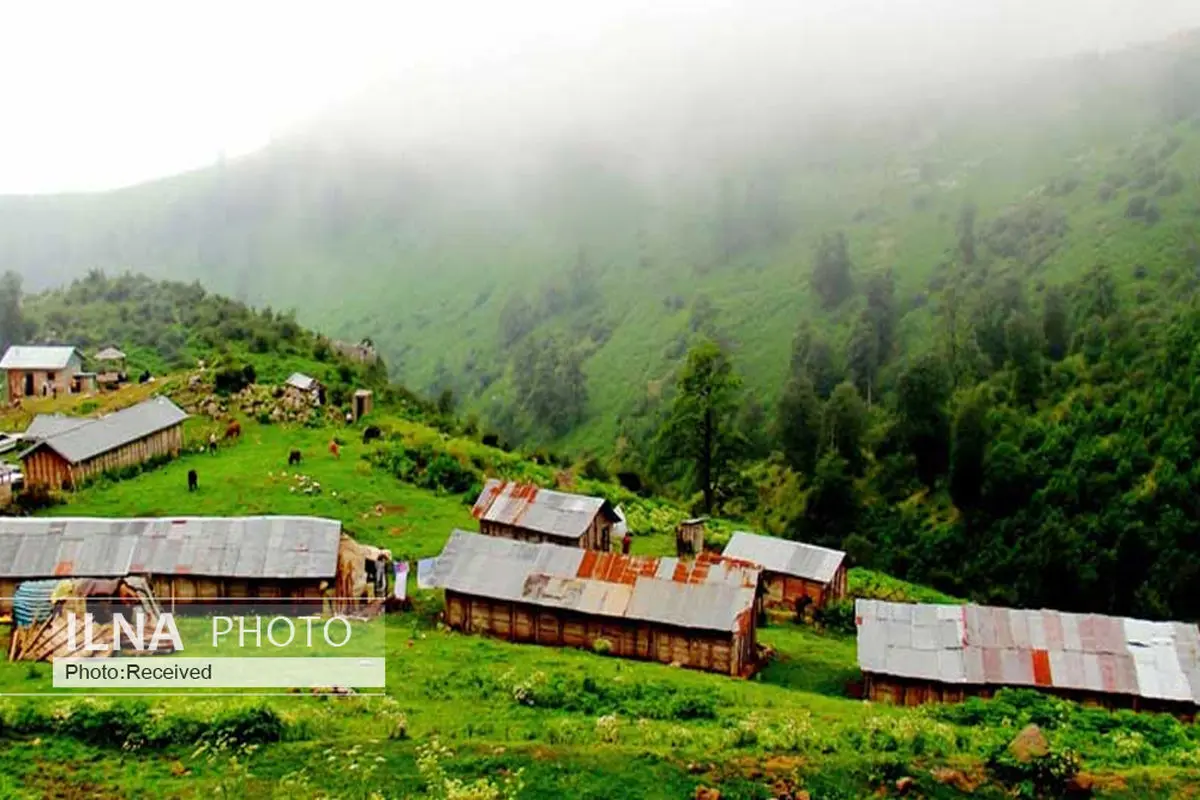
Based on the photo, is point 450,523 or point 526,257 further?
point 526,257

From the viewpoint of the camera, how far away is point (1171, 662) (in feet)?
101

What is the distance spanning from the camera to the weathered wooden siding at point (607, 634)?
32906 millimetres

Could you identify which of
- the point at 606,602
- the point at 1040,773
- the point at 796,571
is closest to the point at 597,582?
the point at 606,602

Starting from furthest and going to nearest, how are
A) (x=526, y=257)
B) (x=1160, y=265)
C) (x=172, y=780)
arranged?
(x=526, y=257)
(x=1160, y=265)
(x=172, y=780)

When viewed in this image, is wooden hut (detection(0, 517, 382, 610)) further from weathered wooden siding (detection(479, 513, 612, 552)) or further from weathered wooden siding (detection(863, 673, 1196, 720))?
weathered wooden siding (detection(863, 673, 1196, 720))

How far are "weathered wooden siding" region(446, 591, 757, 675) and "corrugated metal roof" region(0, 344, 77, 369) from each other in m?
52.4

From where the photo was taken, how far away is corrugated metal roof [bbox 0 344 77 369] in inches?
2891

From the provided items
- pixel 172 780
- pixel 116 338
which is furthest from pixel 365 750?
pixel 116 338

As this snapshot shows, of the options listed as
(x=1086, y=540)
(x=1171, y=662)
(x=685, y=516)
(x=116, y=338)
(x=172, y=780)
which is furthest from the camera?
(x=116, y=338)

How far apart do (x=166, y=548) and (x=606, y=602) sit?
1608 centimetres

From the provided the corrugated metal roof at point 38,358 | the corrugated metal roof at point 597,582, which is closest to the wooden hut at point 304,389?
the corrugated metal roof at point 38,358

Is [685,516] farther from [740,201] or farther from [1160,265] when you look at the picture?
[740,201]

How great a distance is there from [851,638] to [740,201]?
153 m

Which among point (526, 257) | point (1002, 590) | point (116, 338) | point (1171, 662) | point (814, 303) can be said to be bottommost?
point (1002, 590)
